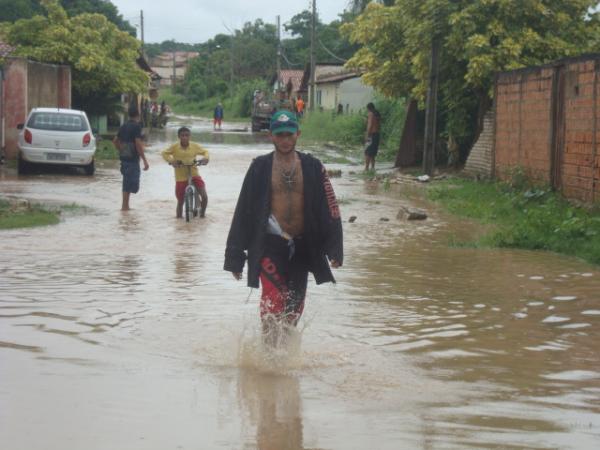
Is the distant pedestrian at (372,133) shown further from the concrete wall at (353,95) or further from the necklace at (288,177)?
the concrete wall at (353,95)

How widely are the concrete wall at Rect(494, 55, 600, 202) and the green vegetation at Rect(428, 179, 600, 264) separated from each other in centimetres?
37

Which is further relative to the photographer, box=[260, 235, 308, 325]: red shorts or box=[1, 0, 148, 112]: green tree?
box=[1, 0, 148, 112]: green tree

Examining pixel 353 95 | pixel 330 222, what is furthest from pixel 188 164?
pixel 353 95

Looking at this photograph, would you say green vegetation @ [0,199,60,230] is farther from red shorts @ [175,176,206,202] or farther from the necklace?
the necklace

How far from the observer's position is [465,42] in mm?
22609

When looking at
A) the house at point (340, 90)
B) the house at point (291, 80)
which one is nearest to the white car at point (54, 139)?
the house at point (340, 90)

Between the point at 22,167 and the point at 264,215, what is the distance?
17966mm

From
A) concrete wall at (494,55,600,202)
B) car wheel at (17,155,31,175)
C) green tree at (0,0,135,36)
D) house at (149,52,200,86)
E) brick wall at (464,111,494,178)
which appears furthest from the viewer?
house at (149,52,200,86)

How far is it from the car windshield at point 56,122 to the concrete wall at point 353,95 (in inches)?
1110

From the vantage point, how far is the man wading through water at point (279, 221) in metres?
6.61

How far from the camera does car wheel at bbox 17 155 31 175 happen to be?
23.2m

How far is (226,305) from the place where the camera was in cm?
895

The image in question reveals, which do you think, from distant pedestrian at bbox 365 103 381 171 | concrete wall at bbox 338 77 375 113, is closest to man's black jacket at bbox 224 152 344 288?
distant pedestrian at bbox 365 103 381 171

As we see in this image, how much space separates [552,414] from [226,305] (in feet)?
12.8
